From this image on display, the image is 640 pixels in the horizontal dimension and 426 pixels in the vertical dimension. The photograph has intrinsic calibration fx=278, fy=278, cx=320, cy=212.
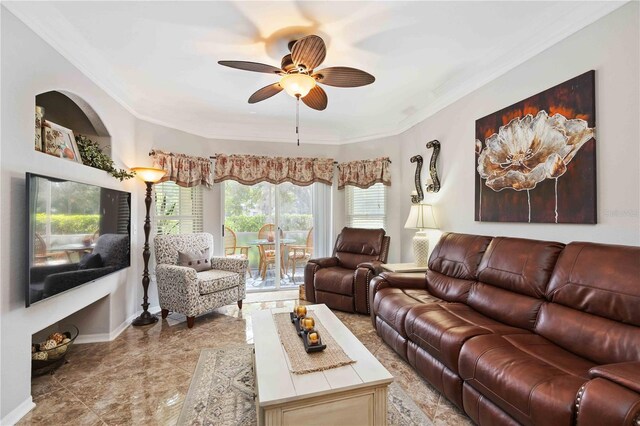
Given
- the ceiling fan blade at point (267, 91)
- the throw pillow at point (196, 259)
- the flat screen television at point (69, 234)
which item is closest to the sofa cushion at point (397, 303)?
the ceiling fan blade at point (267, 91)

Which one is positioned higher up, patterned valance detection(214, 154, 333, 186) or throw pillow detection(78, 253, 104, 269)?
patterned valance detection(214, 154, 333, 186)

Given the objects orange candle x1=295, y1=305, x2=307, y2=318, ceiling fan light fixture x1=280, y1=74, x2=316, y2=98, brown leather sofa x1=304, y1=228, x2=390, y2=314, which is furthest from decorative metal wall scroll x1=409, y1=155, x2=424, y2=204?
orange candle x1=295, y1=305, x2=307, y2=318

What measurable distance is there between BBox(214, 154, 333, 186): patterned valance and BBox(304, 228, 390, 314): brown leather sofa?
1038 millimetres

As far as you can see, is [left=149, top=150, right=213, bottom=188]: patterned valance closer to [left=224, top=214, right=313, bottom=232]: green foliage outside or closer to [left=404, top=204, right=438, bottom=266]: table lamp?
[left=224, top=214, right=313, bottom=232]: green foliage outside

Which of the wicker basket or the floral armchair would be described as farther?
the floral armchair

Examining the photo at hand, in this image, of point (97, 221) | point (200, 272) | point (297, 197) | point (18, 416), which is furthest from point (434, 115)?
point (18, 416)

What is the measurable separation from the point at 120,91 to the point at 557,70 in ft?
13.4

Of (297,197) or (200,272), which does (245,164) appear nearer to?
(297,197)

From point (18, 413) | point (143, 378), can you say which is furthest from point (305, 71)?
point (18, 413)

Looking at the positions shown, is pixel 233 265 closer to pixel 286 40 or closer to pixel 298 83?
pixel 298 83

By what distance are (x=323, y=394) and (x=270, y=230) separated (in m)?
3.47

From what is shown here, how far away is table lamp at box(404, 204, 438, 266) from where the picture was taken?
3.34 metres

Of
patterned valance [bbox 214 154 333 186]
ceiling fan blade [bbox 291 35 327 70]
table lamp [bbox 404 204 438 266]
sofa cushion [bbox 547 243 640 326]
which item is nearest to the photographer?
sofa cushion [bbox 547 243 640 326]

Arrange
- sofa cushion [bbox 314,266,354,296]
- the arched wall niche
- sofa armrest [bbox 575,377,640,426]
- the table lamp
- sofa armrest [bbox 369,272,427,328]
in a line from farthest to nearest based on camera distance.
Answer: sofa cushion [bbox 314,266,354,296]
the table lamp
sofa armrest [bbox 369,272,427,328]
the arched wall niche
sofa armrest [bbox 575,377,640,426]
